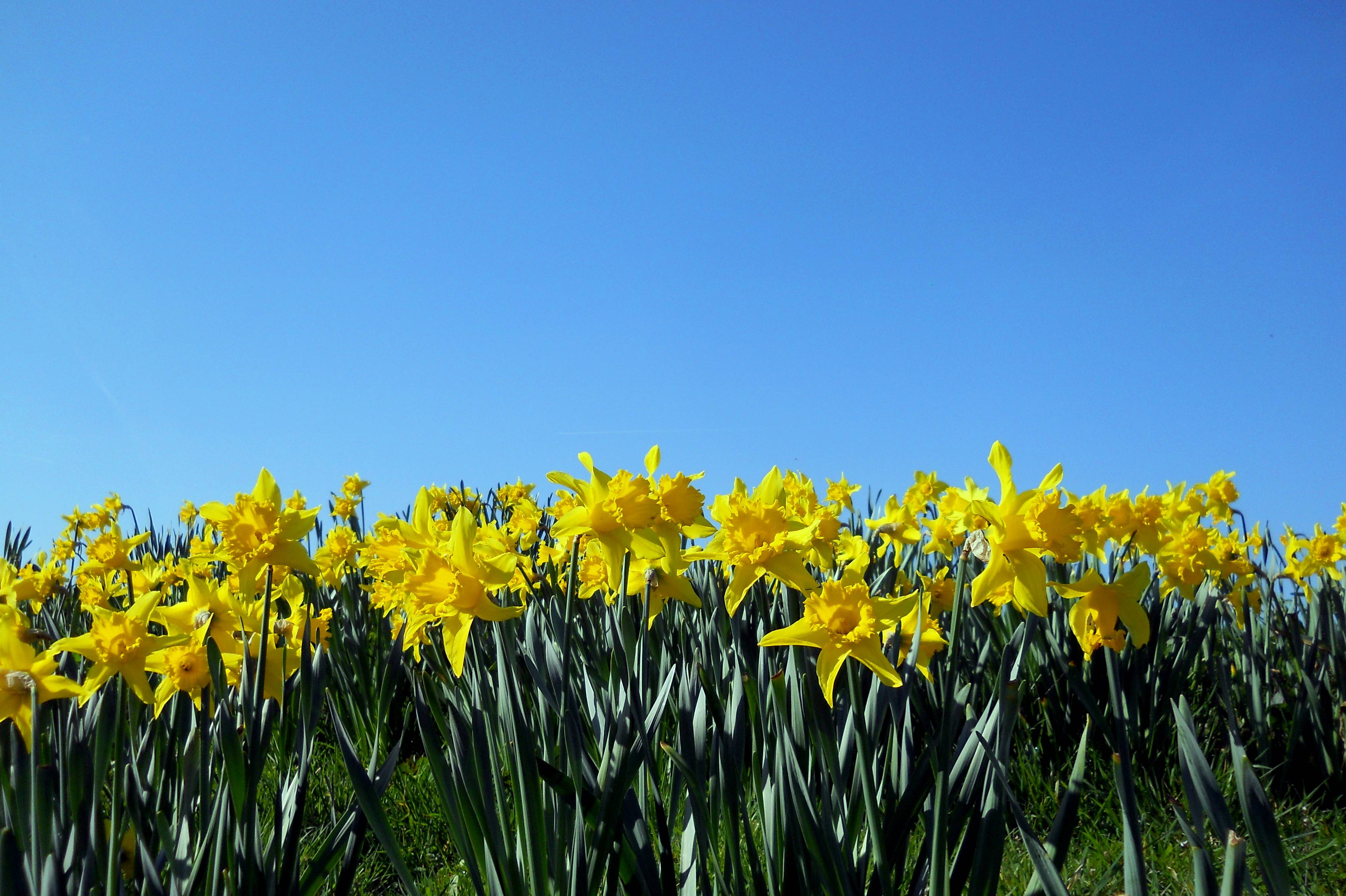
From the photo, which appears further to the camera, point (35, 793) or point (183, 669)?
point (183, 669)

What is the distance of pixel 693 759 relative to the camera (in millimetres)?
1875

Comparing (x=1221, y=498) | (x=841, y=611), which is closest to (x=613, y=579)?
(x=841, y=611)

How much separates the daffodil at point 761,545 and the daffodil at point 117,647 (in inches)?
50.6

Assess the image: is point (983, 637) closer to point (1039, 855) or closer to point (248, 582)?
point (1039, 855)

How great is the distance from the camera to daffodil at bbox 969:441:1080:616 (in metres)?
1.75

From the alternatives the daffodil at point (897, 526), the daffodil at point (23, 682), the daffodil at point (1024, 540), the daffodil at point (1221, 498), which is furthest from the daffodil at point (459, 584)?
the daffodil at point (1221, 498)

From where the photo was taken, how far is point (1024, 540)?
1.76 m

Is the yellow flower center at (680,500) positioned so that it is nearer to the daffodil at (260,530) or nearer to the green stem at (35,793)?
the daffodil at (260,530)

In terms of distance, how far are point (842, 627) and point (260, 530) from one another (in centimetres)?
140

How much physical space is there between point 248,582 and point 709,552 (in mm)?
1251

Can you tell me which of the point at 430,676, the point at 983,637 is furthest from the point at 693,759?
the point at 983,637

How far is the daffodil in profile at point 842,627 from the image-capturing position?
1.71m

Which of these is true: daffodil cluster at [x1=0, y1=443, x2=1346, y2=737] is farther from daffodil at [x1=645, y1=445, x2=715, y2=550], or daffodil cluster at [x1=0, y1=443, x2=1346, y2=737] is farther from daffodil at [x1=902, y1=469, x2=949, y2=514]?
daffodil at [x1=902, y1=469, x2=949, y2=514]

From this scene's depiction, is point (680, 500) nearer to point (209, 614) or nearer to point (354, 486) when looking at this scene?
point (209, 614)
